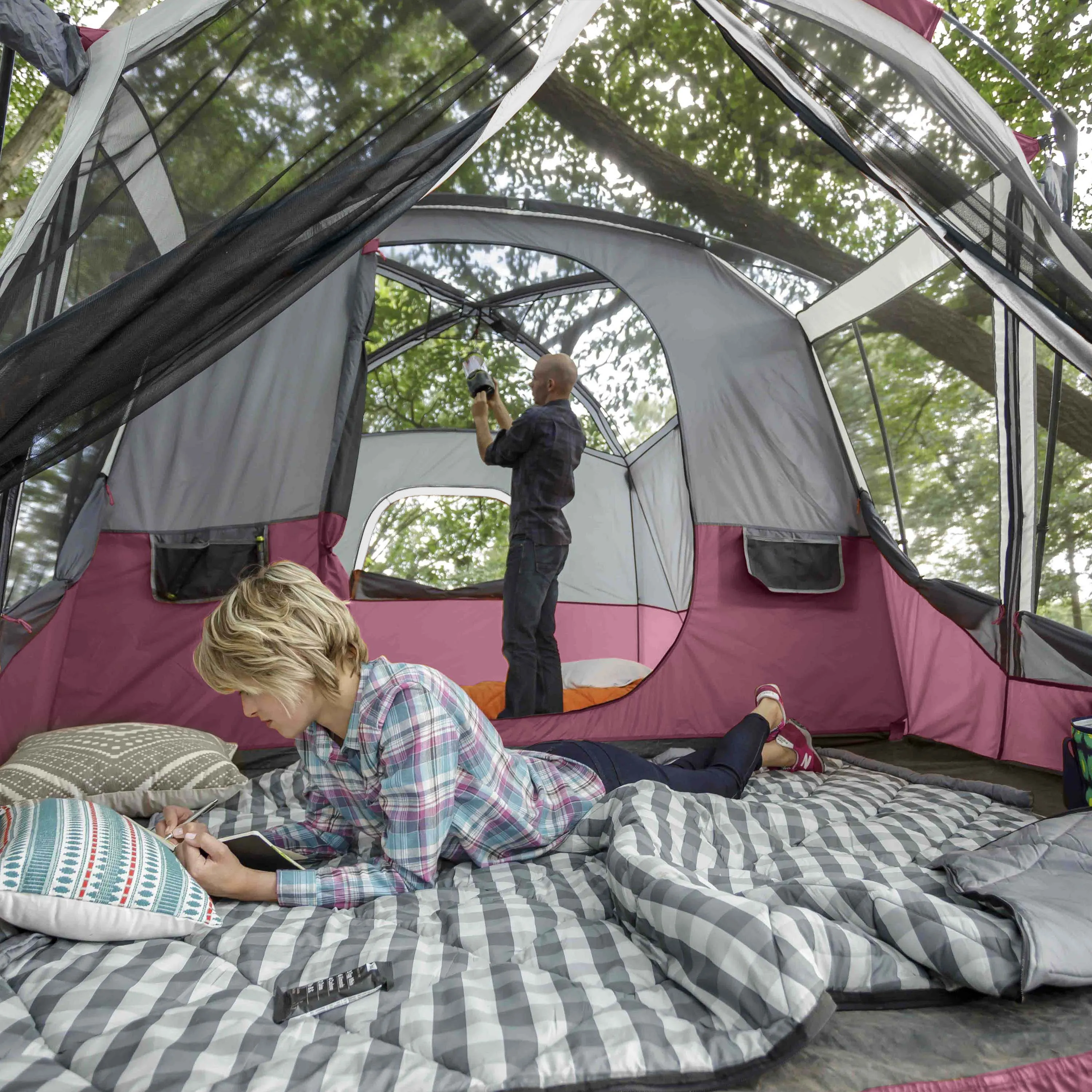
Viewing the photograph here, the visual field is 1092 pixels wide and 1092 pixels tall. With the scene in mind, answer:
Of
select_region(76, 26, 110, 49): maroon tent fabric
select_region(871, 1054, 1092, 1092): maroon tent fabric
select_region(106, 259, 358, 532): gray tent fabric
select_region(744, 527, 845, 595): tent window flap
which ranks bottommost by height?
select_region(871, 1054, 1092, 1092): maroon tent fabric

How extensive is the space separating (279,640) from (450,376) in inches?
120

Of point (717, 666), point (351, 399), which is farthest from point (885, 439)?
point (351, 399)

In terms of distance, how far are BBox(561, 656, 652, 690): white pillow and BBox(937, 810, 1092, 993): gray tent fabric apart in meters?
1.73

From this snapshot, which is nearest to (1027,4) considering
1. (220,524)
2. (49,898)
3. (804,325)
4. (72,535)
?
(804,325)

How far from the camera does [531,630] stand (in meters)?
3.01

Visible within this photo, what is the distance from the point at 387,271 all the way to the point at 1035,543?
2.53m

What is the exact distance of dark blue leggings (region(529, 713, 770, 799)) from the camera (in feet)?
6.28

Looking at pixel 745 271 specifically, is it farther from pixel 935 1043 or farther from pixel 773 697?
pixel 935 1043

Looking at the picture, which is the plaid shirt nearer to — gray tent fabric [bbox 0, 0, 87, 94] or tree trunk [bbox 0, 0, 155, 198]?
gray tent fabric [bbox 0, 0, 87, 94]

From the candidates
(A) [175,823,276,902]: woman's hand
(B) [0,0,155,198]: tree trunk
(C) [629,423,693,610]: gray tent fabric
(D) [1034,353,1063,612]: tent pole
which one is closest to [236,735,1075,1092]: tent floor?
(A) [175,823,276,902]: woman's hand

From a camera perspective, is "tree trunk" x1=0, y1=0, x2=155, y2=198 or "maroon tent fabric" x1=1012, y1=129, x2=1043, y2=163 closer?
"maroon tent fabric" x1=1012, y1=129, x2=1043, y2=163

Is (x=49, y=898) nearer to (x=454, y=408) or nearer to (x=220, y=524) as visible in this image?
(x=220, y=524)

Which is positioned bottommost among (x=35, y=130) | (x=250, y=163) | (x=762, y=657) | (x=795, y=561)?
(x=762, y=657)

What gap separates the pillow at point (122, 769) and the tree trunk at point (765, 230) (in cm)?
175
